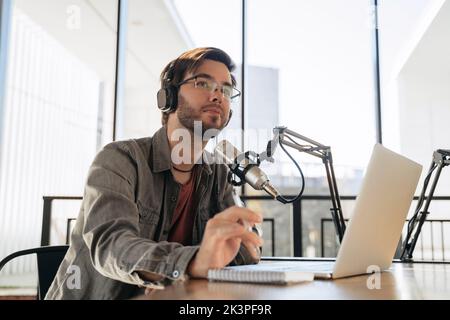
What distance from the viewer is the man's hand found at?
27.6 inches

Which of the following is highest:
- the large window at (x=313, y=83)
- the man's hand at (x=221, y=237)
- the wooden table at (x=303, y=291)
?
the large window at (x=313, y=83)

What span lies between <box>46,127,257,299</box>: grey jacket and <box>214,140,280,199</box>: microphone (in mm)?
210

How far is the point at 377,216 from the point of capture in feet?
2.99

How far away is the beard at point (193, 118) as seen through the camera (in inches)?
48.8

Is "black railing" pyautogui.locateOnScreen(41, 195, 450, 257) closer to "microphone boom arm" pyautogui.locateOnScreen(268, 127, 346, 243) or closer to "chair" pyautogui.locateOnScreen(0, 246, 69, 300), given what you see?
"microphone boom arm" pyautogui.locateOnScreen(268, 127, 346, 243)

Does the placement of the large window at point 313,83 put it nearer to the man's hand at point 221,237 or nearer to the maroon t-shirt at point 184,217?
the maroon t-shirt at point 184,217

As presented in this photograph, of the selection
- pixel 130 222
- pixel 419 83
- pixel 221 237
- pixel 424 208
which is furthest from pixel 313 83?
pixel 221 237

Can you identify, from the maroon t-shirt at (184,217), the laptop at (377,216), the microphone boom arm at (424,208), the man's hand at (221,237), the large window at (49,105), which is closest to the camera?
the man's hand at (221,237)

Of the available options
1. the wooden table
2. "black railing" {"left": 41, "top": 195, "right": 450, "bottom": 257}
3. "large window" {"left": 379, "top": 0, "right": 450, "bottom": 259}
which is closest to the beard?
the wooden table

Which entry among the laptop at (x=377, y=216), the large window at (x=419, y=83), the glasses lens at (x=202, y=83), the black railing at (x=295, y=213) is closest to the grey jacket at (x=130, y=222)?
the glasses lens at (x=202, y=83)

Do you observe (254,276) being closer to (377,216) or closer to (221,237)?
(221,237)

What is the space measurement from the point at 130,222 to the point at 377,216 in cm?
51

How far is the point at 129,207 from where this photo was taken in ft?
3.05
